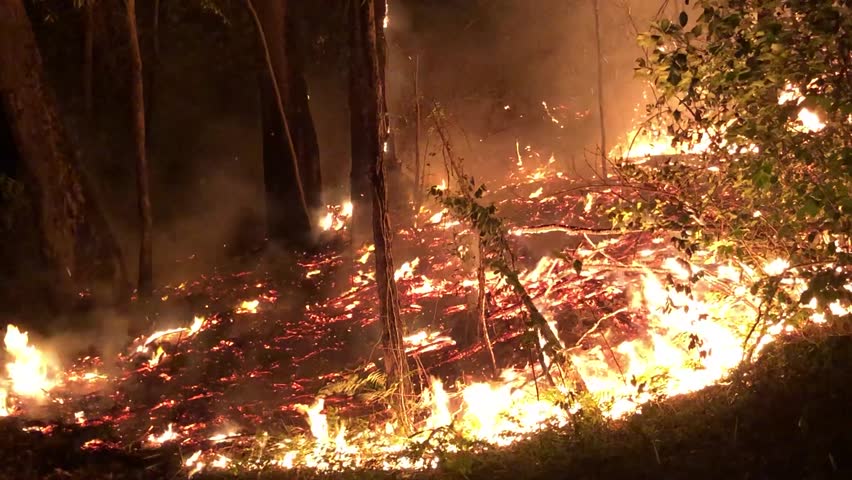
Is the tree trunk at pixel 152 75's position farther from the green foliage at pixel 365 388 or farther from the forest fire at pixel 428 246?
the green foliage at pixel 365 388

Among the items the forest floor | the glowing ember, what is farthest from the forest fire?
the glowing ember

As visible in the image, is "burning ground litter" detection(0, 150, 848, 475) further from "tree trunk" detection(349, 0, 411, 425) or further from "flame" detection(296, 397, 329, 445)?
"tree trunk" detection(349, 0, 411, 425)

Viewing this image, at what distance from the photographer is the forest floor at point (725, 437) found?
404 cm

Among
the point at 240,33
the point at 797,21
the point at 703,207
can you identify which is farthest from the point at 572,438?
the point at 240,33

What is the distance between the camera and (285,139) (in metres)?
13.3

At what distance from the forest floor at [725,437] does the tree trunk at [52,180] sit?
23.5 ft

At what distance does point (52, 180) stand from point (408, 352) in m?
6.58

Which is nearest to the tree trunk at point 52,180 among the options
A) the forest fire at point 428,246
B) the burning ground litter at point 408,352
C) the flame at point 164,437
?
the forest fire at point 428,246

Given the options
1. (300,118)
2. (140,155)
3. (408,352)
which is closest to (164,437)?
(408,352)

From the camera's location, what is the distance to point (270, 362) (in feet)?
31.2

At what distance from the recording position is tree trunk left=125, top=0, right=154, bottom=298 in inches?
423

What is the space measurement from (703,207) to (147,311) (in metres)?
8.73

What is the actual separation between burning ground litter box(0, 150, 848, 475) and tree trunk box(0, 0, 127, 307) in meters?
1.24

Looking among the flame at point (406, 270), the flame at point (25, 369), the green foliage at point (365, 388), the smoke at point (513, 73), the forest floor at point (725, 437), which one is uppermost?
the smoke at point (513, 73)
